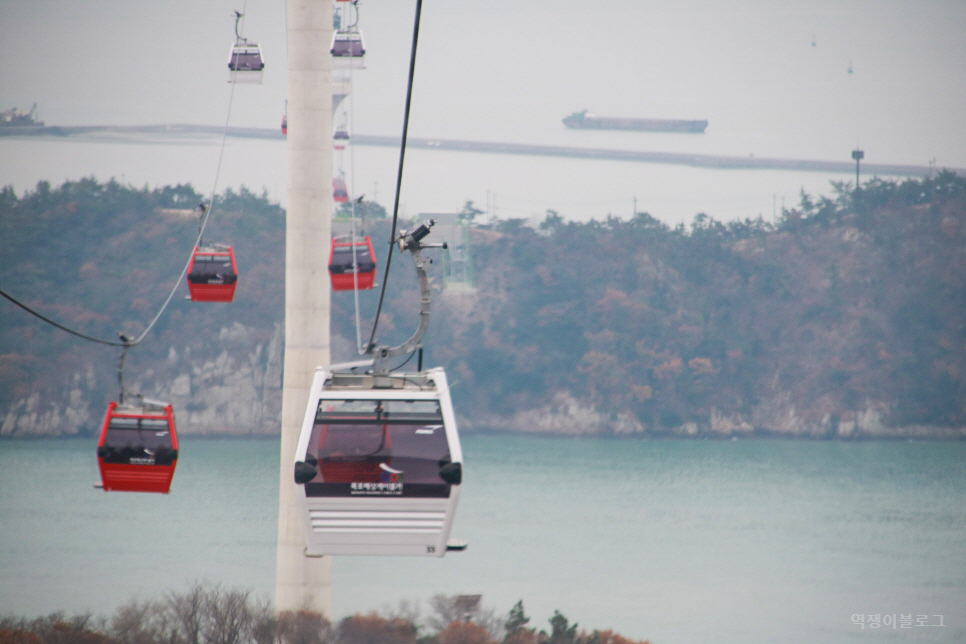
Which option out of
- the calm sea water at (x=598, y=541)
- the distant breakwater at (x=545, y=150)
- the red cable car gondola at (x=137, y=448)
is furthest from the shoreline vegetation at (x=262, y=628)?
the distant breakwater at (x=545, y=150)

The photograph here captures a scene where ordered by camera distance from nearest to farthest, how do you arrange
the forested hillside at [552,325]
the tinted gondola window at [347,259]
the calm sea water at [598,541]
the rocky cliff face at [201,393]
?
the tinted gondola window at [347,259]
the calm sea water at [598,541]
the rocky cliff face at [201,393]
the forested hillside at [552,325]

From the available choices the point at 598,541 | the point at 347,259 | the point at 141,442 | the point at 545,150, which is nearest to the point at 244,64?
the point at 347,259

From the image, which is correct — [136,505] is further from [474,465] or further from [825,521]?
[825,521]

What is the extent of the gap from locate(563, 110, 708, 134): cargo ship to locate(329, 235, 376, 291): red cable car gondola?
7645cm

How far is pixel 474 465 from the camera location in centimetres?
5528

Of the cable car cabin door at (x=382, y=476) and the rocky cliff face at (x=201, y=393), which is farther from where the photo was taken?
the rocky cliff face at (x=201, y=393)

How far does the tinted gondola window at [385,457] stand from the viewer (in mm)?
6281

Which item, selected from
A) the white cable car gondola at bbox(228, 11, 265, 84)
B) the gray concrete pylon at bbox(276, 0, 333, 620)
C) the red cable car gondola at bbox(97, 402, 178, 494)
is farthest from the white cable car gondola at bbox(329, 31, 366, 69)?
the red cable car gondola at bbox(97, 402, 178, 494)

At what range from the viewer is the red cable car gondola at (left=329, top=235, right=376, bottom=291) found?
1620 cm

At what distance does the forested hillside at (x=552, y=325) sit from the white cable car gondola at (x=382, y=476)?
6064cm

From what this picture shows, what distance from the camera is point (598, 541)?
3900cm

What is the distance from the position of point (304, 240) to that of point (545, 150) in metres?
75.6

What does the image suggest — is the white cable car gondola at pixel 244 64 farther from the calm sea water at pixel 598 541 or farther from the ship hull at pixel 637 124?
the ship hull at pixel 637 124

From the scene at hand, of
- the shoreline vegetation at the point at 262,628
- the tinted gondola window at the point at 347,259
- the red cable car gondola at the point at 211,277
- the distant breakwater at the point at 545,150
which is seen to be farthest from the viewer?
the distant breakwater at the point at 545,150
